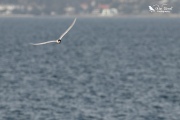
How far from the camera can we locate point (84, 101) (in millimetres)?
58281

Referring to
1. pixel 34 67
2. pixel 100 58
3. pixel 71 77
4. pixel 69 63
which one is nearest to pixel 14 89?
pixel 71 77

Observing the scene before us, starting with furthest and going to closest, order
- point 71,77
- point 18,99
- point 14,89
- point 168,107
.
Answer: point 71,77 → point 14,89 → point 18,99 → point 168,107

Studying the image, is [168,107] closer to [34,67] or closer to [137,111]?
[137,111]

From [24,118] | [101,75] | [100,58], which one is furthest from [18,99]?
[100,58]

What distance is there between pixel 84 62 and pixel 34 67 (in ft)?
42.0

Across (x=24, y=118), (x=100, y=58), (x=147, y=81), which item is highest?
(x=24, y=118)

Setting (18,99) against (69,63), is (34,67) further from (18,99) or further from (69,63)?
(18,99)

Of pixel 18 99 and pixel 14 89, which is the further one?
pixel 14 89

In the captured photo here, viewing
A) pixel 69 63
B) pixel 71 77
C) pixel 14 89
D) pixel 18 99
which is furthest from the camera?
pixel 69 63

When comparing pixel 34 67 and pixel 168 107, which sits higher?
pixel 168 107

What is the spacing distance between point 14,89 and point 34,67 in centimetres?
2706

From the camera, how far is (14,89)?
66.8m

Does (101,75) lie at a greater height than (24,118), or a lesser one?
lesser

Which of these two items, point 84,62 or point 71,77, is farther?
point 84,62
